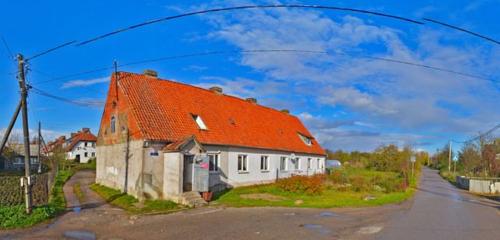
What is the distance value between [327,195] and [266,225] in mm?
12084

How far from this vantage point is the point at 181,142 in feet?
66.9

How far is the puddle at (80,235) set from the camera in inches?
468

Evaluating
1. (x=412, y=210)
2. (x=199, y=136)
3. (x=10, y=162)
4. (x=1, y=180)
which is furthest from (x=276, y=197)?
(x=10, y=162)

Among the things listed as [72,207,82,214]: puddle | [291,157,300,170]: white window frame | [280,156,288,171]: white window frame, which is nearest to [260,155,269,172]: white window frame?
[280,156,288,171]: white window frame

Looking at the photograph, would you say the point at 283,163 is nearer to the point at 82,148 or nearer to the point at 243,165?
the point at 243,165

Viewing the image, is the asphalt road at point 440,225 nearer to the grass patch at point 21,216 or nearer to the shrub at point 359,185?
the shrub at point 359,185

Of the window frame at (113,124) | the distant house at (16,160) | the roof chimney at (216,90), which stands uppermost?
the roof chimney at (216,90)

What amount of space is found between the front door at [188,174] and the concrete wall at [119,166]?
2251 mm

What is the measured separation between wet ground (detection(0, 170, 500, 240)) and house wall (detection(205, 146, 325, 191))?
280 inches

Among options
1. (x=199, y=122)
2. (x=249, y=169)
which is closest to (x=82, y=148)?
(x=249, y=169)

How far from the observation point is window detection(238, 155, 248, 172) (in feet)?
93.0

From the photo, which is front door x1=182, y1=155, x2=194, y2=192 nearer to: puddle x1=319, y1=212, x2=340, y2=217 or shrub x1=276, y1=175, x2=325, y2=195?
puddle x1=319, y1=212, x2=340, y2=217

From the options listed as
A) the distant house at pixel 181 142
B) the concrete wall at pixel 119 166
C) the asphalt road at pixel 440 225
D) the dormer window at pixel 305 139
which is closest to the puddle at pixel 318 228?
the asphalt road at pixel 440 225

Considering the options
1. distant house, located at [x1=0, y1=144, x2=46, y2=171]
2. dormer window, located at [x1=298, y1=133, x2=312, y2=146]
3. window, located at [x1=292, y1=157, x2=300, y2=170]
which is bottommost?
distant house, located at [x1=0, y1=144, x2=46, y2=171]
